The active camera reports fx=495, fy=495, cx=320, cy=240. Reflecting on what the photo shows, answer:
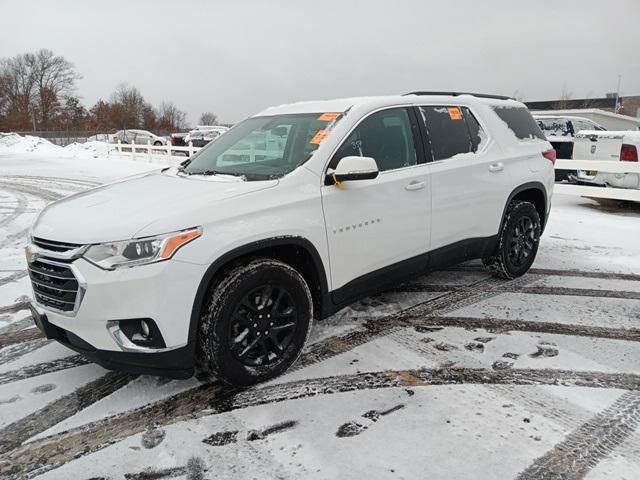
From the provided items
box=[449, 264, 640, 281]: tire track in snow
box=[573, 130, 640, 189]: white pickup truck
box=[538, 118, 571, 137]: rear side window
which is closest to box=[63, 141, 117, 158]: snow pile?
box=[538, 118, 571, 137]: rear side window

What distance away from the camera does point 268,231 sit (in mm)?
2943

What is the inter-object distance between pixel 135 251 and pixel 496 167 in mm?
3286

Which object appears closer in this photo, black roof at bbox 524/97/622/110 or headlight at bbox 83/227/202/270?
headlight at bbox 83/227/202/270

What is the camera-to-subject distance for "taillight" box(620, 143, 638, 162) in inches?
332

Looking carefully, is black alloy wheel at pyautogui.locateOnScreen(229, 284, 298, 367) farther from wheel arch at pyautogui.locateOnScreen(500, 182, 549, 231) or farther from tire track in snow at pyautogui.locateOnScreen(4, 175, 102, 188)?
tire track in snow at pyautogui.locateOnScreen(4, 175, 102, 188)

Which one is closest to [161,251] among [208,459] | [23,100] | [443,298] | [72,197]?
[208,459]

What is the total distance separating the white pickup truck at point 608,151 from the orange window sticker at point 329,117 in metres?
7.02

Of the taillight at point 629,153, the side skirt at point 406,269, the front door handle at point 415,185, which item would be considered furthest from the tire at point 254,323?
the taillight at point 629,153

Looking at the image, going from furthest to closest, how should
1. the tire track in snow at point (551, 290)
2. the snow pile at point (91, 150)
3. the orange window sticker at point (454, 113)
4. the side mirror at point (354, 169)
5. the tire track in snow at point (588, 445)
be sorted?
the snow pile at point (91, 150) < the tire track in snow at point (551, 290) < the orange window sticker at point (454, 113) < the side mirror at point (354, 169) < the tire track in snow at point (588, 445)

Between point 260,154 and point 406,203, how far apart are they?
1164 millimetres

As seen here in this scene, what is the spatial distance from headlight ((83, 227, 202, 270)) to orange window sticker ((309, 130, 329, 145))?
1306 mm

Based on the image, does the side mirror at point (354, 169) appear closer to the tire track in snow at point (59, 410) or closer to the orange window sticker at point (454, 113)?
the orange window sticker at point (454, 113)

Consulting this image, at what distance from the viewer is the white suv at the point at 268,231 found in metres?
2.63

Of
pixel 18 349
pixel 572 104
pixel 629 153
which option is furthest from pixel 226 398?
pixel 572 104
